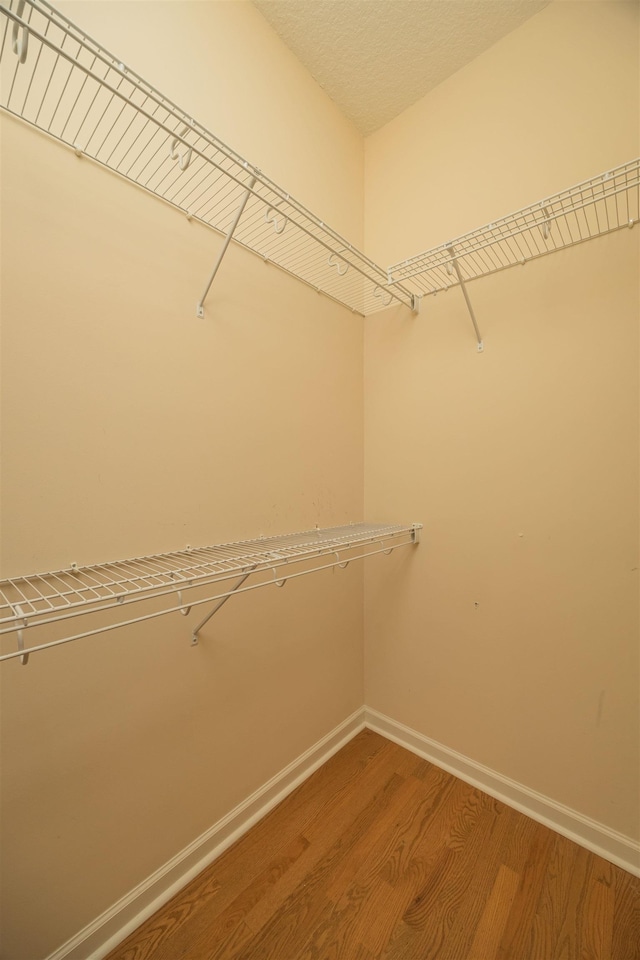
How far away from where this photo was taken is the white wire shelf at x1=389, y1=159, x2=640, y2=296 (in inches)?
39.8

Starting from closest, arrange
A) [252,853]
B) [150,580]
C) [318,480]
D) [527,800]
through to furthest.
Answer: [150,580] < [252,853] < [527,800] < [318,480]

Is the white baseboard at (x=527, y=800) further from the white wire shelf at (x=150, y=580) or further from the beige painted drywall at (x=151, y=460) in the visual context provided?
the white wire shelf at (x=150, y=580)

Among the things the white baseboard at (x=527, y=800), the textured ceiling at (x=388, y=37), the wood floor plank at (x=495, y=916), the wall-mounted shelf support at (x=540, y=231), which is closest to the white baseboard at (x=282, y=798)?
the white baseboard at (x=527, y=800)

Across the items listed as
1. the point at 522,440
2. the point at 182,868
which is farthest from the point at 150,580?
the point at 522,440

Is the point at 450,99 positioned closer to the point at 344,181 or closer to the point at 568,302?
the point at 344,181

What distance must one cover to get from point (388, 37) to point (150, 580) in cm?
212

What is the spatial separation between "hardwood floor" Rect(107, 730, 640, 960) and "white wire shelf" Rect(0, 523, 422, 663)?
767mm

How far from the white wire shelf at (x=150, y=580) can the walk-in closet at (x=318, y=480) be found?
0.05ft

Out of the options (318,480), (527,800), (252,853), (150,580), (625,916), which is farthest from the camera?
(318,480)

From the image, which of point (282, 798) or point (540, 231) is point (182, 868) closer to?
point (282, 798)

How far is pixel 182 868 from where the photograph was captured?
1105 millimetres

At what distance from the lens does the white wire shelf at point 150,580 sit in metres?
0.70

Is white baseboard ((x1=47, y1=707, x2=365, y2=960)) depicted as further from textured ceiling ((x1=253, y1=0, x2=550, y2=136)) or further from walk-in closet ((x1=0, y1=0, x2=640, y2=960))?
textured ceiling ((x1=253, y1=0, x2=550, y2=136))

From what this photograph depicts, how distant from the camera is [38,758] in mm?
847
